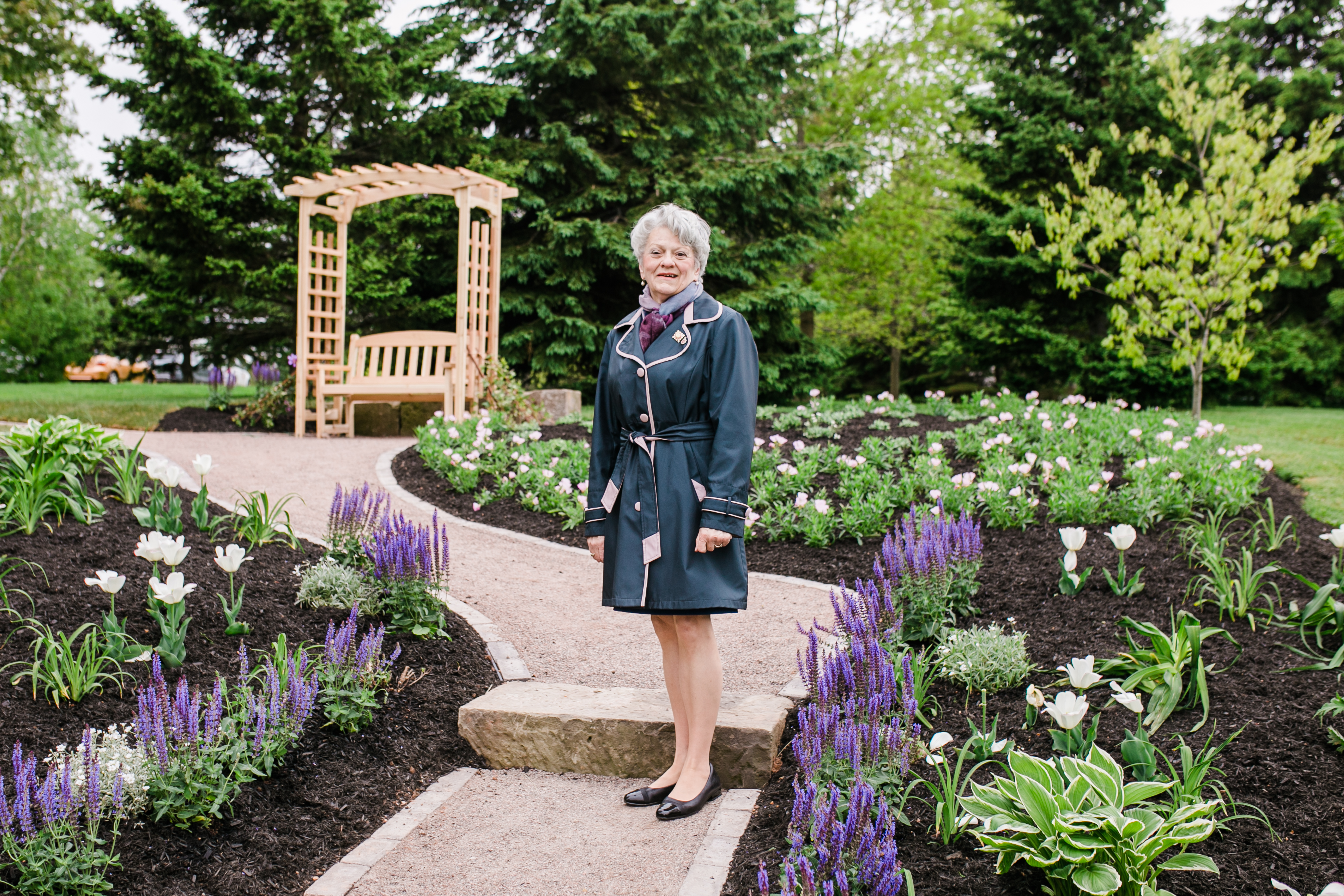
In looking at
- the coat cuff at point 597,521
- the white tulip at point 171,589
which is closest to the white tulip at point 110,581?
the white tulip at point 171,589

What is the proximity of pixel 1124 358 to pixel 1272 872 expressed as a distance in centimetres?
1309

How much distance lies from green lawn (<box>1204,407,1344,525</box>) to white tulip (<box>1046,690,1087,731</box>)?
359cm

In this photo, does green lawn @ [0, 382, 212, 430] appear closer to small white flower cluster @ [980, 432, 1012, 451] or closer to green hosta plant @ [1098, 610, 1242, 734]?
small white flower cluster @ [980, 432, 1012, 451]

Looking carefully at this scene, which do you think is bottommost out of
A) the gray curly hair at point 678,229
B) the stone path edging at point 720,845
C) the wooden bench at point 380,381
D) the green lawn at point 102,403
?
the stone path edging at point 720,845

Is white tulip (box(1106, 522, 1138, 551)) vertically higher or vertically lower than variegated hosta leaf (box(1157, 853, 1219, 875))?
higher

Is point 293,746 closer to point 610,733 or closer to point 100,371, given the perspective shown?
point 610,733

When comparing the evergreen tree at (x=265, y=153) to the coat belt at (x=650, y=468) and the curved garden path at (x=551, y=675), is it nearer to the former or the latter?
the curved garden path at (x=551, y=675)

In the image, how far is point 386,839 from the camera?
2.67m

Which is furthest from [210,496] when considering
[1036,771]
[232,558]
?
[1036,771]

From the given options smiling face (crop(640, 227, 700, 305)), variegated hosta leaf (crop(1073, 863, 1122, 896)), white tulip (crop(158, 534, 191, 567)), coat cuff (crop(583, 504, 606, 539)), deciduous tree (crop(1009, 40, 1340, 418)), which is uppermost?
deciduous tree (crop(1009, 40, 1340, 418))

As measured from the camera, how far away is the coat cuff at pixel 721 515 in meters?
2.54

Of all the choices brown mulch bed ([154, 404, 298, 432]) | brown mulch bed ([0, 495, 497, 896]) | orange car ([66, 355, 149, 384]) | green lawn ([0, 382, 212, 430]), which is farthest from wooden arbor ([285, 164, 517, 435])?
orange car ([66, 355, 149, 384])

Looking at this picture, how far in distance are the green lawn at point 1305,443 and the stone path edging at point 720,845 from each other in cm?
387

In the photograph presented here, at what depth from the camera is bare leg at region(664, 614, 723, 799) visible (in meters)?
2.70
